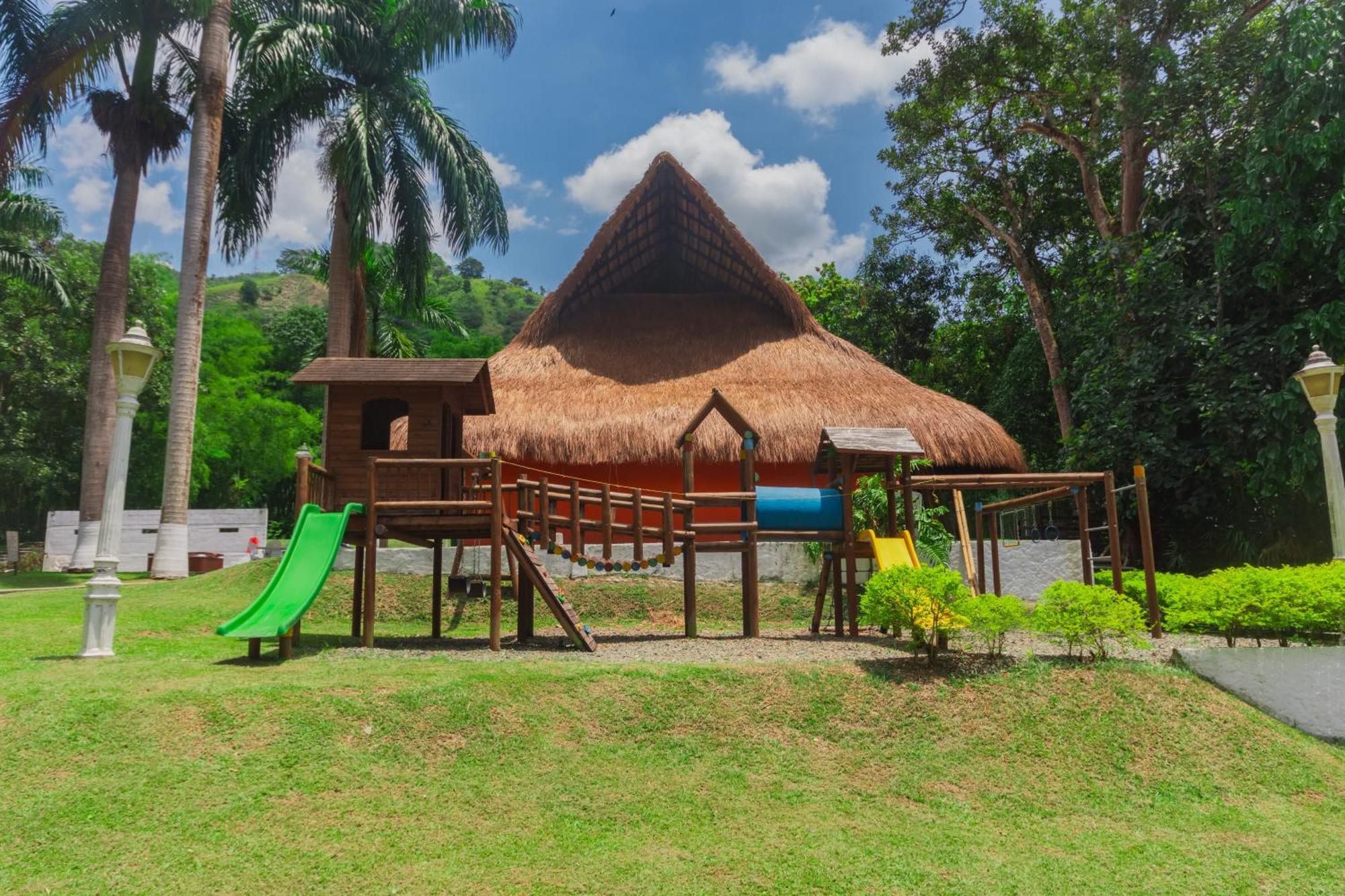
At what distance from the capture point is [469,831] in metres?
4.80

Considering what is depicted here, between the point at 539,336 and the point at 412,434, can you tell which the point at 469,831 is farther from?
the point at 539,336

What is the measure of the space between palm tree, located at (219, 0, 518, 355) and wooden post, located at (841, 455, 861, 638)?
1213 cm

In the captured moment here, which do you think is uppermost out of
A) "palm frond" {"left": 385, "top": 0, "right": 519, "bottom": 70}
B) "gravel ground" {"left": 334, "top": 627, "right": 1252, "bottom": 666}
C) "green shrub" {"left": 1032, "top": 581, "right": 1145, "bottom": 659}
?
"palm frond" {"left": 385, "top": 0, "right": 519, "bottom": 70}

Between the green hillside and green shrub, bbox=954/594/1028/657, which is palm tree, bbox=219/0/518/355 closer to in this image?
green shrub, bbox=954/594/1028/657

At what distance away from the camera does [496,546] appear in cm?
855

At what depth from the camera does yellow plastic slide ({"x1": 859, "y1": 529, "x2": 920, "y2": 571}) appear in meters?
9.38

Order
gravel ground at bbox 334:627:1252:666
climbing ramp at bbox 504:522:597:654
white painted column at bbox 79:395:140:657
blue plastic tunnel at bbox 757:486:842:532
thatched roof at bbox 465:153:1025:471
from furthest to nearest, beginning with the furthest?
1. thatched roof at bbox 465:153:1025:471
2. blue plastic tunnel at bbox 757:486:842:532
3. climbing ramp at bbox 504:522:597:654
4. gravel ground at bbox 334:627:1252:666
5. white painted column at bbox 79:395:140:657

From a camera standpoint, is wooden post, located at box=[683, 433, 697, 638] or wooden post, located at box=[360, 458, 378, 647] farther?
wooden post, located at box=[683, 433, 697, 638]

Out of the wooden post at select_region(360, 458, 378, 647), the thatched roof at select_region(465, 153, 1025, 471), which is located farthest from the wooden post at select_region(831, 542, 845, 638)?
the wooden post at select_region(360, 458, 378, 647)

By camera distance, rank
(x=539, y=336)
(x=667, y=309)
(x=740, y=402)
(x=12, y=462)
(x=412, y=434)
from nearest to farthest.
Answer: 1. (x=412, y=434)
2. (x=740, y=402)
3. (x=539, y=336)
4. (x=667, y=309)
5. (x=12, y=462)

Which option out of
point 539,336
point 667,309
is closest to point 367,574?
point 539,336

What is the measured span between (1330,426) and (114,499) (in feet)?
36.3

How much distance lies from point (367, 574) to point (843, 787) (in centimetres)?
493

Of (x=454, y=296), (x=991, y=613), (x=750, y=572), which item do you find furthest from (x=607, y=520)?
(x=454, y=296)
